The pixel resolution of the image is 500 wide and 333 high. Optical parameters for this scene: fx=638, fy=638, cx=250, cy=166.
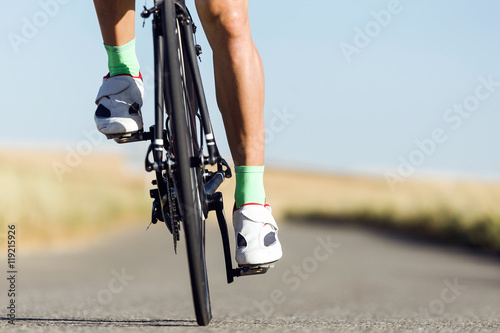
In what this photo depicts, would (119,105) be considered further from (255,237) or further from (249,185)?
(255,237)

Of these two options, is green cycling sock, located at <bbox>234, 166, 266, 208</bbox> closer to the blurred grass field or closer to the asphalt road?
the asphalt road

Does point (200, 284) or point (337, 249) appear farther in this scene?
point (337, 249)

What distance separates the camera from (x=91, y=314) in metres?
2.93

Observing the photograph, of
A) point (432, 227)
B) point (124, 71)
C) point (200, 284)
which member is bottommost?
point (432, 227)

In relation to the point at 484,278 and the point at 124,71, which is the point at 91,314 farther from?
the point at 484,278

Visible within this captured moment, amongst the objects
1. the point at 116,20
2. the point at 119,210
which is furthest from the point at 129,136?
the point at 119,210

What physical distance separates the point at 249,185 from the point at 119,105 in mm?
589

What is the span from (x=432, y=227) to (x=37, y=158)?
23521mm

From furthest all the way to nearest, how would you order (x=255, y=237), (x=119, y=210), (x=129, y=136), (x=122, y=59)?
(x=119, y=210)
(x=122, y=59)
(x=129, y=136)
(x=255, y=237)

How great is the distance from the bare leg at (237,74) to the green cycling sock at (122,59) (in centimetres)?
42

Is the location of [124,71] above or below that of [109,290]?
above

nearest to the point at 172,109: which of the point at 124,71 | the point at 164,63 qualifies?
the point at 164,63

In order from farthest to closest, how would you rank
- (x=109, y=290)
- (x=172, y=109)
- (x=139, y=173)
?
(x=139, y=173)
(x=109, y=290)
(x=172, y=109)

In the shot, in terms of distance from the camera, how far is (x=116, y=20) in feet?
8.09
